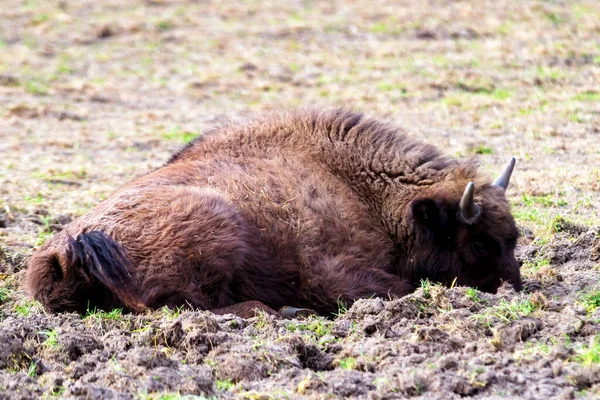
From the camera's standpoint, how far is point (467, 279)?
263 inches

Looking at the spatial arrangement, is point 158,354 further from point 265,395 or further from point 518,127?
point 518,127

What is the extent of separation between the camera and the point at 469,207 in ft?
21.2

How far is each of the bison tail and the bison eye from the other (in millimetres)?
2368

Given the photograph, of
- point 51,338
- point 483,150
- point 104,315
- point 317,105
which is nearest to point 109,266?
point 104,315

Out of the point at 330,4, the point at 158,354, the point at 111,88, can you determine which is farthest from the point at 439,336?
the point at 330,4

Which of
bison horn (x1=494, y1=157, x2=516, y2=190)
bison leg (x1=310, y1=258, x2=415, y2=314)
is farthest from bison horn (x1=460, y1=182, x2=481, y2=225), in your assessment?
bison leg (x1=310, y1=258, x2=415, y2=314)

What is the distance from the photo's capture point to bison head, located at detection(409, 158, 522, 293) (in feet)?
21.6

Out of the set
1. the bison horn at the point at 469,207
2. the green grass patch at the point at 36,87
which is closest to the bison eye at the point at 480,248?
the bison horn at the point at 469,207

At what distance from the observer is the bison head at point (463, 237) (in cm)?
658

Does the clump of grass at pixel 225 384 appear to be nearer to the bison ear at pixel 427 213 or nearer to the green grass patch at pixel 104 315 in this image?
the green grass patch at pixel 104 315

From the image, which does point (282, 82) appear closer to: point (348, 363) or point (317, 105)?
point (317, 105)

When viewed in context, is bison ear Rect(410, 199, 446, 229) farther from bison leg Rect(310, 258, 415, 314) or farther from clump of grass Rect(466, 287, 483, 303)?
clump of grass Rect(466, 287, 483, 303)

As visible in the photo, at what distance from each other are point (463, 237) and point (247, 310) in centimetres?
171

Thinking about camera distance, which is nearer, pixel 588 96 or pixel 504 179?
pixel 504 179
